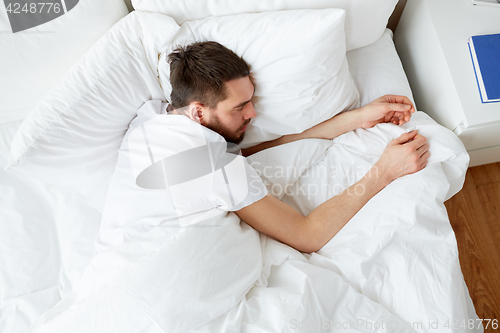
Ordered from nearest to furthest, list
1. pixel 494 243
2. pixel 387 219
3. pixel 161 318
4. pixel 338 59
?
pixel 161 318 → pixel 387 219 → pixel 338 59 → pixel 494 243

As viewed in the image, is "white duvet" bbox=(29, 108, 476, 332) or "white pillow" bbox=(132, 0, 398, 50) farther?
"white pillow" bbox=(132, 0, 398, 50)

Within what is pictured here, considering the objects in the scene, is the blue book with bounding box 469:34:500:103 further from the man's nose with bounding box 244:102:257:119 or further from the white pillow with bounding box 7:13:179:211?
the white pillow with bounding box 7:13:179:211

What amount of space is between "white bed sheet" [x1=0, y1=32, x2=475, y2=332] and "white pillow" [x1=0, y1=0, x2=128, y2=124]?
21 centimetres

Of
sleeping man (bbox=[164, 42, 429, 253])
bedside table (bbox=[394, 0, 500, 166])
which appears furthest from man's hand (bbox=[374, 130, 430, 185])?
bedside table (bbox=[394, 0, 500, 166])

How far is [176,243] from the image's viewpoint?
2.65 ft

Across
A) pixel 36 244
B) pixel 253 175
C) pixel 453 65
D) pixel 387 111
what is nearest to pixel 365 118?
pixel 387 111

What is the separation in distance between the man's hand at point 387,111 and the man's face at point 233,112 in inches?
14.3

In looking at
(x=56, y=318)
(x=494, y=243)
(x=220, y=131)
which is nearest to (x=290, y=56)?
(x=220, y=131)

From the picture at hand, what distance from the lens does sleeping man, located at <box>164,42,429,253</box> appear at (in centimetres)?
92

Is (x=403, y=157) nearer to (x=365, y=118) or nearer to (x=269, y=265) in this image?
(x=365, y=118)

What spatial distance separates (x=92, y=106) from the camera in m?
0.97

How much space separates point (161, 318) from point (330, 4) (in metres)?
0.94

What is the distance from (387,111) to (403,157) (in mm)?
185

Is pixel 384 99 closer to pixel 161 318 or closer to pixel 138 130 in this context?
pixel 138 130
